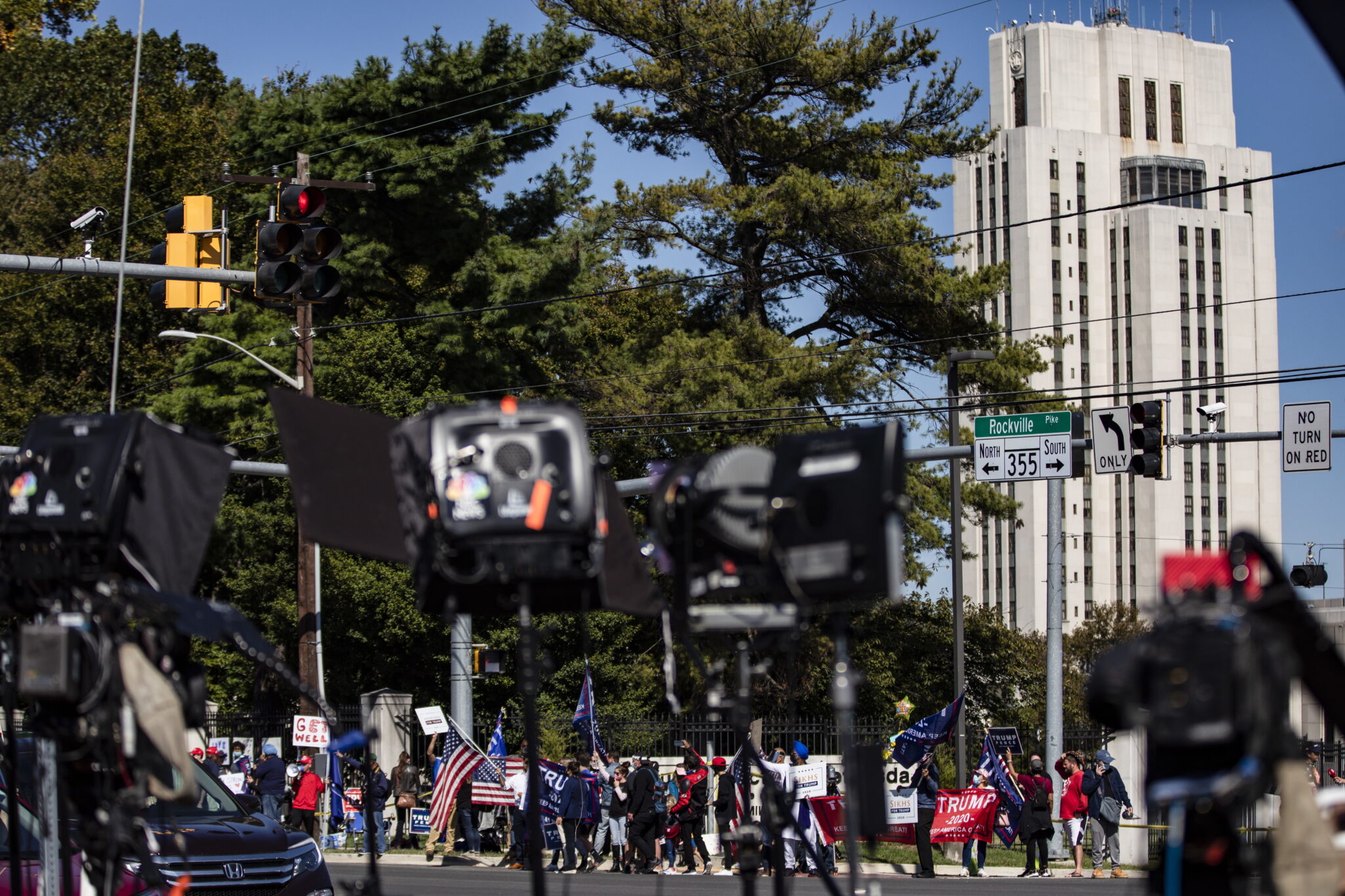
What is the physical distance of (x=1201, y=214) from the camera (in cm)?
11569

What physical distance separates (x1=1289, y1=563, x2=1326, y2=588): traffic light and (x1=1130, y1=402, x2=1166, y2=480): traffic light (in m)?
10.7

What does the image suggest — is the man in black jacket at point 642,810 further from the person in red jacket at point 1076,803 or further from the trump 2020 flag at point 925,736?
the person in red jacket at point 1076,803

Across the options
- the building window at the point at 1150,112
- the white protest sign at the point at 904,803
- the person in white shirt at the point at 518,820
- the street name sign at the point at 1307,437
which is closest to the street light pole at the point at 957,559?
the white protest sign at the point at 904,803

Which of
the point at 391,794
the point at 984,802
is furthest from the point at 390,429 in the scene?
the point at 391,794

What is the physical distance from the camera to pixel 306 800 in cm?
2267

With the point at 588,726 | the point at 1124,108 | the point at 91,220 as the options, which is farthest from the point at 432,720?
the point at 1124,108

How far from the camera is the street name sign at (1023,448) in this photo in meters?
22.0

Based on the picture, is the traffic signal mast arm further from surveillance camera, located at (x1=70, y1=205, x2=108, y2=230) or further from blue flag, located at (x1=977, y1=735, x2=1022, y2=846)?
blue flag, located at (x1=977, y1=735, x2=1022, y2=846)

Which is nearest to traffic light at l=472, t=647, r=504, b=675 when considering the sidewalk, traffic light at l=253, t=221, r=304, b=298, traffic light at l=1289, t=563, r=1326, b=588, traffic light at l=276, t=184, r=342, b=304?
the sidewalk

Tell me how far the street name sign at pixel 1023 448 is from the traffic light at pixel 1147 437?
2.97 feet

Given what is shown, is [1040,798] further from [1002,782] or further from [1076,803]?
[1002,782]

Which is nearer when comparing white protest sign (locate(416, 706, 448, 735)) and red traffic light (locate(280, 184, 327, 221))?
red traffic light (locate(280, 184, 327, 221))

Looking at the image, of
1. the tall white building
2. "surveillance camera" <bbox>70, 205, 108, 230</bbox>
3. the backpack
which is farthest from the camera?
the tall white building

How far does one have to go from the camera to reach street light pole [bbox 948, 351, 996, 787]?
27.8 metres
